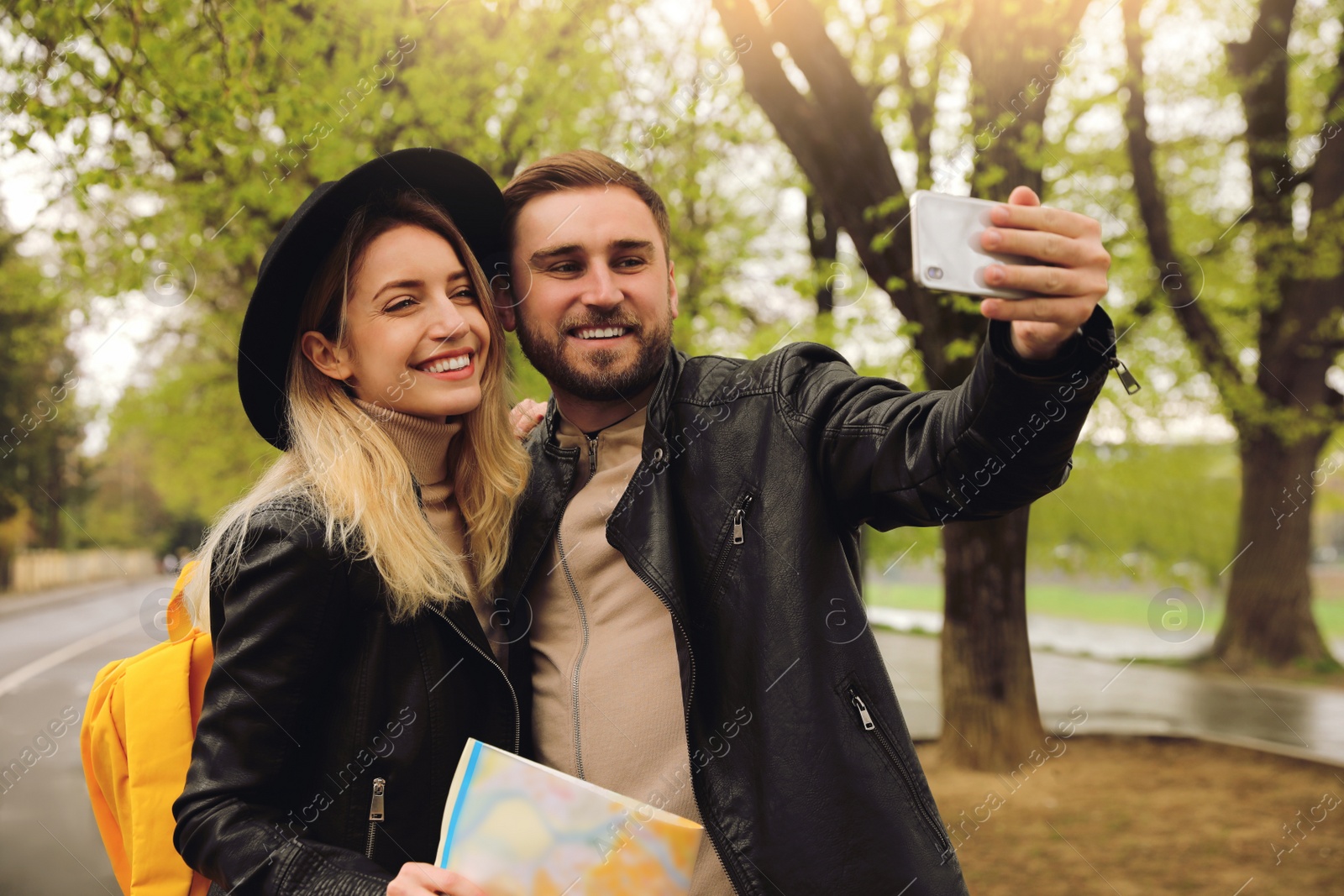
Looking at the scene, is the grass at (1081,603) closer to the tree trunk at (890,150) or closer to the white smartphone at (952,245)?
the tree trunk at (890,150)

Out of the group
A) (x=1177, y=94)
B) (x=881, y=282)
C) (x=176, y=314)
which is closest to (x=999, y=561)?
(x=881, y=282)

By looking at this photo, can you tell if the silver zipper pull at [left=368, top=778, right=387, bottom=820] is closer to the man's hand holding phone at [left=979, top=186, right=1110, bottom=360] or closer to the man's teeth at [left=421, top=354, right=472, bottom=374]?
the man's teeth at [left=421, top=354, right=472, bottom=374]

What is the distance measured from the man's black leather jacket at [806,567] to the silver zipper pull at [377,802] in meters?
0.36

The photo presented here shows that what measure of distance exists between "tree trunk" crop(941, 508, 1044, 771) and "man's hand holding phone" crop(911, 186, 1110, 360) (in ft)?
18.2

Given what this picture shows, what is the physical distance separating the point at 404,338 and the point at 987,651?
586 cm

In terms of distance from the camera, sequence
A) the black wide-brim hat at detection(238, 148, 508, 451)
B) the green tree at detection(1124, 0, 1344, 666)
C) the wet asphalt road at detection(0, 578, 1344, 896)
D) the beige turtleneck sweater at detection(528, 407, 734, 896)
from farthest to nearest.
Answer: the green tree at detection(1124, 0, 1344, 666), the wet asphalt road at detection(0, 578, 1344, 896), the black wide-brim hat at detection(238, 148, 508, 451), the beige turtleneck sweater at detection(528, 407, 734, 896)

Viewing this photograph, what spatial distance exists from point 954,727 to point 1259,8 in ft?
31.1

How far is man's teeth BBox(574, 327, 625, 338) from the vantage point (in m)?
2.43

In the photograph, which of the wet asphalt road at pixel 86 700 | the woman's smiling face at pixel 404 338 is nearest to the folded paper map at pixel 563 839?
the woman's smiling face at pixel 404 338

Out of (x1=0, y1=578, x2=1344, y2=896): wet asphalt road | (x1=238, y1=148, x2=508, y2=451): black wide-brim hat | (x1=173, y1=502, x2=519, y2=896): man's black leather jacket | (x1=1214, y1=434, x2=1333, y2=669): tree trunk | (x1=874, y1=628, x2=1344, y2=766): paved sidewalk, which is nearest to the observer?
(x1=173, y1=502, x2=519, y2=896): man's black leather jacket

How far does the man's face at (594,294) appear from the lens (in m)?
2.42

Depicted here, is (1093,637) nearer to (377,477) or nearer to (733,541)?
(733,541)

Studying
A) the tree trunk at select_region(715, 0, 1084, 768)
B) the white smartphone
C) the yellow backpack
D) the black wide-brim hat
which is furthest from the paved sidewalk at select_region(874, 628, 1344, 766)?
the white smartphone

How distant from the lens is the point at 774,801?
1898 mm
